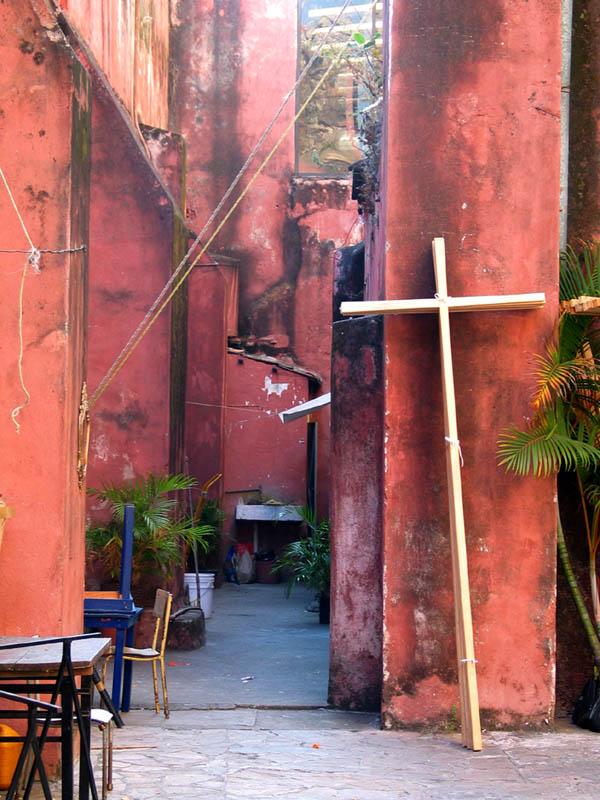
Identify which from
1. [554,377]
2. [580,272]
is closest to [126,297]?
[580,272]

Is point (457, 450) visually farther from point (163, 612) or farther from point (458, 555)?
point (163, 612)

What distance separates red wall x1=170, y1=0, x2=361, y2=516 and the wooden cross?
1150 centimetres

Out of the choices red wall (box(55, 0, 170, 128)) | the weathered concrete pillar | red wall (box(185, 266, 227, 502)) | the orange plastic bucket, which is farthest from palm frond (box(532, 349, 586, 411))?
red wall (box(185, 266, 227, 502))

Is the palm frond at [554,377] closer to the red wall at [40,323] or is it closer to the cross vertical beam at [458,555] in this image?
→ the cross vertical beam at [458,555]

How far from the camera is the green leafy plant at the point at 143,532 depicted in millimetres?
9273

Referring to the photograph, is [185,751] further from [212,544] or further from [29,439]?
[212,544]

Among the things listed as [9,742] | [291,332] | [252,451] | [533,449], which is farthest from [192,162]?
[9,742]

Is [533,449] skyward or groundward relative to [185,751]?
skyward

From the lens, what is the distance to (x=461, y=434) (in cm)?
662

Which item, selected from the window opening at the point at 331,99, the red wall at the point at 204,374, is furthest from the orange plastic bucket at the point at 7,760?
the window opening at the point at 331,99

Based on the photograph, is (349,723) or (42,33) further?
(349,723)

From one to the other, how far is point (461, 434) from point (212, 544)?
8.71m

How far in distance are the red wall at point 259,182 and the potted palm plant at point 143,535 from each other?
863 cm

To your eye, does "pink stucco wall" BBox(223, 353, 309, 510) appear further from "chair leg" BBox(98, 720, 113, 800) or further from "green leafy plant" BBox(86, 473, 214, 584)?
"chair leg" BBox(98, 720, 113, 800)
